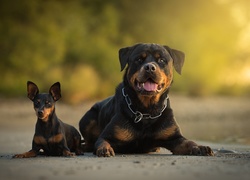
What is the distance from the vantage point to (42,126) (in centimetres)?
715

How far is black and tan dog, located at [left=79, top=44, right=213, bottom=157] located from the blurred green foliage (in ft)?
43.9

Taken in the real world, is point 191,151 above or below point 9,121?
below

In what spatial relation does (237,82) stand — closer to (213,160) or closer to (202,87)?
(202,87)

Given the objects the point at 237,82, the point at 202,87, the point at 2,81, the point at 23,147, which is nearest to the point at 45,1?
the point at 2,81

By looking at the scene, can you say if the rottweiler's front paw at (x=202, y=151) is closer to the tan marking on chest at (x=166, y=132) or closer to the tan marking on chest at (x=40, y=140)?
the tan marking on chest at (x=166, y=132)

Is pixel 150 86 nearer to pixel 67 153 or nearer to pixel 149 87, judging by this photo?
pixel 149 87

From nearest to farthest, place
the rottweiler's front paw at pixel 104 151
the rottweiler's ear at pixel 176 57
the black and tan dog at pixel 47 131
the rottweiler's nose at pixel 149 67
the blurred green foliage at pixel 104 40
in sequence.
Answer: the rottweiler's front paw at pixel 104 151, the rottweiler's nose at pixel 149 67, the black and tan dog at pixel 47 131, the rottweiler's ear at pixel 176 57, the blurred green foliage at pixel 104 40

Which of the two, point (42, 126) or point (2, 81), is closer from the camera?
point (42, 126)

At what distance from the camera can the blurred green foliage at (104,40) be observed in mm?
21781

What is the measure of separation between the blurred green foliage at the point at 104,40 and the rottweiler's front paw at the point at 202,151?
1394 cm

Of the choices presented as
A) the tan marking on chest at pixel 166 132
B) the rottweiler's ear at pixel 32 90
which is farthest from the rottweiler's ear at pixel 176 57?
the rottweiler's ear at pixel 32 90

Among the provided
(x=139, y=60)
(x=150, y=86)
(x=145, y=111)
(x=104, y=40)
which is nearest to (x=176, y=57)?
(x=139, y=60)

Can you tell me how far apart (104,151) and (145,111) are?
87cm

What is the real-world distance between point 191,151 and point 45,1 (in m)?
17.5
